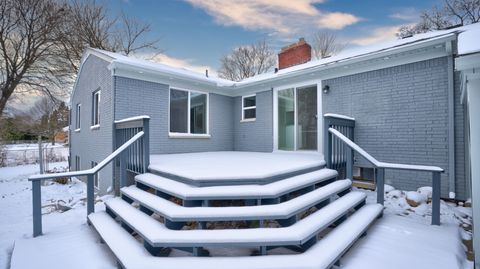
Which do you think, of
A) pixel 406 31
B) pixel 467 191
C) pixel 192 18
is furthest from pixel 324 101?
pixel 406 31

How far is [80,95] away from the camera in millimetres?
9930

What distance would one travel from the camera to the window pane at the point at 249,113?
28.6 feet

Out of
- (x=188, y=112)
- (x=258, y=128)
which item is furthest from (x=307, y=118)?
(x=188, y=112)

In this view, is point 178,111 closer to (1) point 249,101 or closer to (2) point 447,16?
(1) point 249,101

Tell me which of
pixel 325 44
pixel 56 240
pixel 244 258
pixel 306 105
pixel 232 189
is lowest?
pixel 56 240

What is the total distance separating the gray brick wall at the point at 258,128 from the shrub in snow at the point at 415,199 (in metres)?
4.05

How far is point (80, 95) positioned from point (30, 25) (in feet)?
27.4

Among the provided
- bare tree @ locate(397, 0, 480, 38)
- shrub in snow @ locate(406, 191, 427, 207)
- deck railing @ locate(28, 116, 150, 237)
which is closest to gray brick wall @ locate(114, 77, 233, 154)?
deck railing @ locate(28, 116, 150, 237)

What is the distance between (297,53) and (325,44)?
10665 millimetres

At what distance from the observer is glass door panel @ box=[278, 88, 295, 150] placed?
7.58 meters

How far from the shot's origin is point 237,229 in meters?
2.81

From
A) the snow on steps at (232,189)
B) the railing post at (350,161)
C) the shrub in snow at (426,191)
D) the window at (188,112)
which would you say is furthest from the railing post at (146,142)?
the shrub in snow at (426,191)

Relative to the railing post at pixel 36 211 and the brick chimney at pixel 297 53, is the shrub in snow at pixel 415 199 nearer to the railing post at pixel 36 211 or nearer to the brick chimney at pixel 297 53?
the railing post at pixel 36 211

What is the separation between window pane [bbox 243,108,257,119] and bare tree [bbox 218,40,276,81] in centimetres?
1351
